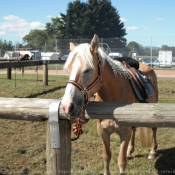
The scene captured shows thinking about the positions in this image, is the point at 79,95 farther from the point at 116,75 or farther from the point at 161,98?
the point at 161,98

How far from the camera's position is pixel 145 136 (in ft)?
14.4

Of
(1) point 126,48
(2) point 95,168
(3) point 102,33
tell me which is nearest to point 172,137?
(2) point 95,168

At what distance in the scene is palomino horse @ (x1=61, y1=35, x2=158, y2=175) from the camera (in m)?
2.24

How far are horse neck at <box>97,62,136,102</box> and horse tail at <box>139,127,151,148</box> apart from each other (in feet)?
3.93

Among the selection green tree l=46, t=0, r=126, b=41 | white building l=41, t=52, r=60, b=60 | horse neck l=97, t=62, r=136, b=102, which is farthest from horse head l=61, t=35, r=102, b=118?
green tree l=46, t=0, r=126, b=41

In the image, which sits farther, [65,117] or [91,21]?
[91,21]

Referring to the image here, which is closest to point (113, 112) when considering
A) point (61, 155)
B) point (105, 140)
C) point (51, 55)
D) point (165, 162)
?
point (61, 155)

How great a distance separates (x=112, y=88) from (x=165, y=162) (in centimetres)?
192

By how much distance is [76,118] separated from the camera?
2178mm

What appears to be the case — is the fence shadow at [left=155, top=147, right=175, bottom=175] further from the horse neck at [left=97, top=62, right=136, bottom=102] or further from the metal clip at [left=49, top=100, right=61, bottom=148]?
the metal clip at [left=49, top=100, right=61, bottom=148]

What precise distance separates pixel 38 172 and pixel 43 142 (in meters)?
1.18

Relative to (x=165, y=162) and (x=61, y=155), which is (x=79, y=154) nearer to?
(x=165, y=162)

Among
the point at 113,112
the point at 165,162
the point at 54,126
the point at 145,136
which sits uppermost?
the point at 113,112

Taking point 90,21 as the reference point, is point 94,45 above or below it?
below
